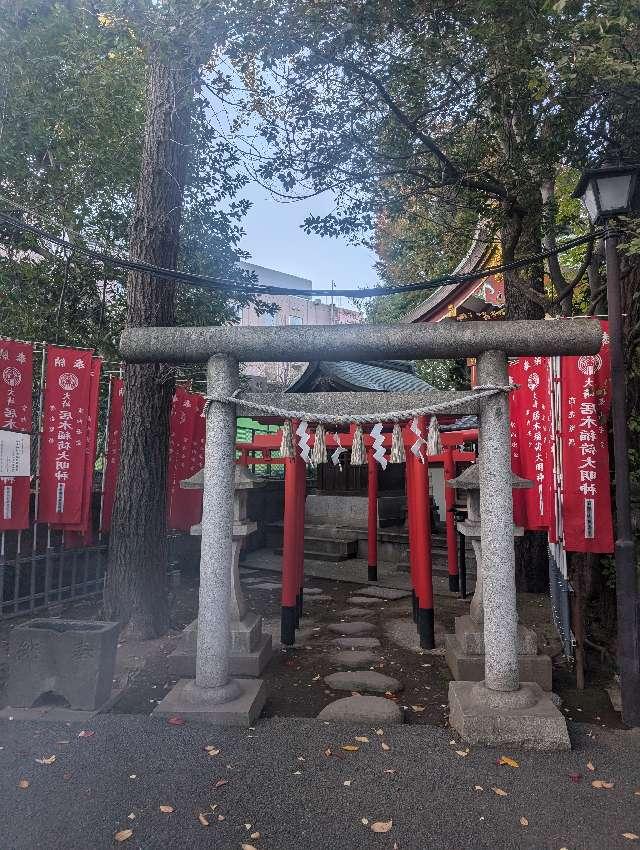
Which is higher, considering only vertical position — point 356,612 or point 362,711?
point 362,711

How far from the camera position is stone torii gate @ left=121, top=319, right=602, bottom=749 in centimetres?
491

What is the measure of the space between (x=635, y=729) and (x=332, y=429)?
904 cm

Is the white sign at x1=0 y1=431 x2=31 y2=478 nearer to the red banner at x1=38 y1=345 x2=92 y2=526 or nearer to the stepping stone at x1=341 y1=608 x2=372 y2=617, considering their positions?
the red banner at x1=38 y1=345 x2=92 y2=526

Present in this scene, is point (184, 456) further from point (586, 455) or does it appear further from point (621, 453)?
point (621, 453)

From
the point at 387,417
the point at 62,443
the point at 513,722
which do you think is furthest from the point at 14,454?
the point at 513,722

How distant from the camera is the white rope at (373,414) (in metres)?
5.11

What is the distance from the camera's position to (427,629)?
25.7 ft

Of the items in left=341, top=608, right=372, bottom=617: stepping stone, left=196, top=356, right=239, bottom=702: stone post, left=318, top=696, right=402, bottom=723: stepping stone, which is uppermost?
left=196, top=356, right=239, bottom=702: stone post

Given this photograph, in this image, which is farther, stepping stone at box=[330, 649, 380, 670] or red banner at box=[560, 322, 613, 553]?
stepping stone at box=[330, 649, 380, 670]

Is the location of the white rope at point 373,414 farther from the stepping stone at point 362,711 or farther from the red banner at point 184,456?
A: the red banner at point 184,456

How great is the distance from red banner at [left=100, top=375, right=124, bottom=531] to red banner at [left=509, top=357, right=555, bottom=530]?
6.61m

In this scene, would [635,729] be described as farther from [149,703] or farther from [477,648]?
[149,703]

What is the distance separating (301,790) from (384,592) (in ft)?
25.6

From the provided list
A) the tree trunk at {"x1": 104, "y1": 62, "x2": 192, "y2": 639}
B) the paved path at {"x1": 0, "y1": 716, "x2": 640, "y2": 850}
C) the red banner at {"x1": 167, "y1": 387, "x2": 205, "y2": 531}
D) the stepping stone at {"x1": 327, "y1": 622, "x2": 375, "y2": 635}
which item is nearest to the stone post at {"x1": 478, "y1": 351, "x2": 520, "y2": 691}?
the paved path at {"x1": 0, "y1": 716, "x2": 640, "y2": 850}
